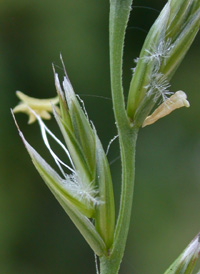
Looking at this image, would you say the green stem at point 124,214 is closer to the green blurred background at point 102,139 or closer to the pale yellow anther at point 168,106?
the pale yellow anther at point 168,106

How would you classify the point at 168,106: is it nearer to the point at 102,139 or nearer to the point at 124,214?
the point at 124,214

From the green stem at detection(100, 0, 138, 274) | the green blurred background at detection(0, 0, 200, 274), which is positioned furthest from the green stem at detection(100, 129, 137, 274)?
the green blurred background at detection(0, 0, 200, 274)

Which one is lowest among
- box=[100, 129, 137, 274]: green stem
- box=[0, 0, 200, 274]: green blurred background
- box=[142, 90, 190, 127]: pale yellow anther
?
box=[0, 0, 200, 274]: green blurred background

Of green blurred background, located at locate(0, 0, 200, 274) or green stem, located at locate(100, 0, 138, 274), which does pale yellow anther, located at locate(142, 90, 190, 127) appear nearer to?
green stem, located at locate(100, 0, 138, 274)

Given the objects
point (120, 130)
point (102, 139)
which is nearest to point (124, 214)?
point (120, 130)

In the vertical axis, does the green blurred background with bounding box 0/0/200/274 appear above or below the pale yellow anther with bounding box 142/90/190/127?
below

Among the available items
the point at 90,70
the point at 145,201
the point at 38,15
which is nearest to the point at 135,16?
the point at 90,70
